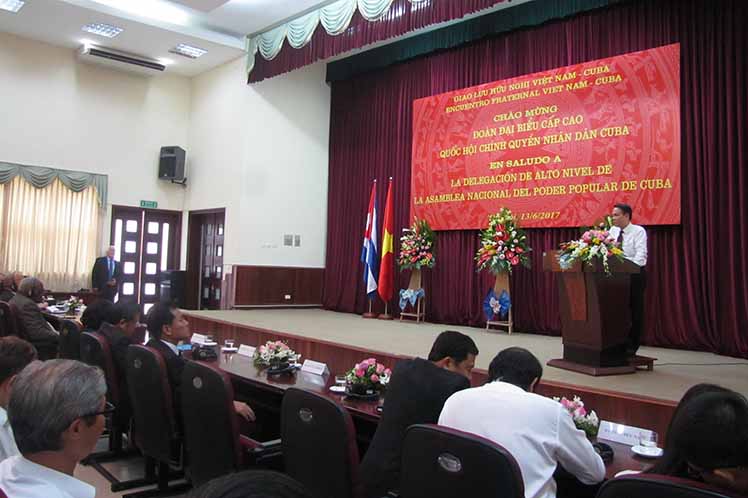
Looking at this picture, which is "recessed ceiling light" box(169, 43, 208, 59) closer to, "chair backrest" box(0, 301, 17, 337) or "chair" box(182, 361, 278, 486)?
"chair backrest" box(0, 301, 17, 337)

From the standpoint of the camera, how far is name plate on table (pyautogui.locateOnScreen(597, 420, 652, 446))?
222 cm

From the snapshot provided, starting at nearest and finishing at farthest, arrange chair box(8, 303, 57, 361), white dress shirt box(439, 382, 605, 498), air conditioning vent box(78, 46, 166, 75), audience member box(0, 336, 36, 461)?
white dress shirt box(439, 382, 605, 498) → audience member box(0, 336, 36, 461) → chair box(8, 303, 57, 361) → air conditioning vent box(78, 46, 166, 75)

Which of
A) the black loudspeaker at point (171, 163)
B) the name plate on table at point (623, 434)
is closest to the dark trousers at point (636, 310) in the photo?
the name plate on table at point (623, 434)

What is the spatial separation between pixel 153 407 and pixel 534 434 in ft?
6.34

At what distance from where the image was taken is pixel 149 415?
2912mm

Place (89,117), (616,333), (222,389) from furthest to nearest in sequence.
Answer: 1. (89,117)
2. (616,333)
3. (222,389)

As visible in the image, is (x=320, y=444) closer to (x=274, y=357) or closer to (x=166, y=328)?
(x=274, y=357)

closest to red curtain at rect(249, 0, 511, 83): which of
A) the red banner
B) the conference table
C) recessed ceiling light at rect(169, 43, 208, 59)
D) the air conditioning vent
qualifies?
recessed ceiling light at rect(169, 43, 208, 59)

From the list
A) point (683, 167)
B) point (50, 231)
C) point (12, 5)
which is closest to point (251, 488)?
point (683, 167)

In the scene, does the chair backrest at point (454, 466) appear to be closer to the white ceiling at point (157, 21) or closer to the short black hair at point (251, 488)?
the short black hair at point (251, 488)

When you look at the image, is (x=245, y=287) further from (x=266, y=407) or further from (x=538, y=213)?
(x=266, y=407)

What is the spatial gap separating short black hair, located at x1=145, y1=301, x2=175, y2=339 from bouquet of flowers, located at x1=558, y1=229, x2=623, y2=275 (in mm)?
2545

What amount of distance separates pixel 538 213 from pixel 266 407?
4.39m

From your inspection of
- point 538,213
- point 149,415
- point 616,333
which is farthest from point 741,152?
point 149,415
